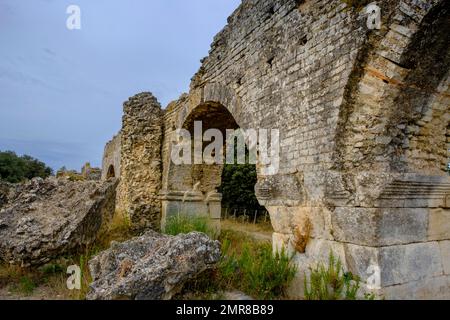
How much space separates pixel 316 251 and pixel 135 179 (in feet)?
22.6

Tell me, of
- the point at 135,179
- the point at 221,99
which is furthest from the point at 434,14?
the point at 135,179

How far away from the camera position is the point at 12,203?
Result: 5992 mm

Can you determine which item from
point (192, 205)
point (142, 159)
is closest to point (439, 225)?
point (192, 205)

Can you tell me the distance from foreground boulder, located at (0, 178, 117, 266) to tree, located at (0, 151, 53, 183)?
14664 mm

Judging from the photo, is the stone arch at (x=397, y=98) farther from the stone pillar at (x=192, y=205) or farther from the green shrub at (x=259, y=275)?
the stone pillar at (x=192, y=205)

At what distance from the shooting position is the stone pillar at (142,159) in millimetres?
9602

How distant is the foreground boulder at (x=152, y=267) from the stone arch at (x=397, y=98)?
5.37ft

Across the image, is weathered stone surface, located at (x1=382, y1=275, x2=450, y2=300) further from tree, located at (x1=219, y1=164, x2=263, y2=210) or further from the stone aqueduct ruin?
tree, located at (x1=219, y1=164, x2=263, y2=210)

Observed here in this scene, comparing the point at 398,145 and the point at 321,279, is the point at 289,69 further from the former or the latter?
the point at 321,279

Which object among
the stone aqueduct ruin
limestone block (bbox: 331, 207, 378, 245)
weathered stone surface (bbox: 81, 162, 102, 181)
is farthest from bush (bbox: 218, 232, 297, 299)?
weathered stone surface (bbox: 81, 162, 102, 181)

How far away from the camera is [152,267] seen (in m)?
3.31

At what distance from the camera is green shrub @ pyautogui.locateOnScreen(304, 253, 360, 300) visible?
3344 mm

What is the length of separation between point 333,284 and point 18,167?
21.5 m

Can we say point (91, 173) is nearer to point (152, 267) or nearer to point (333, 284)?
point (152, 267)
